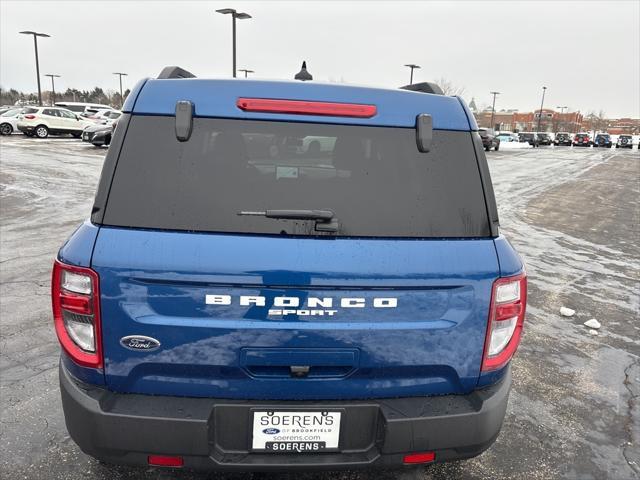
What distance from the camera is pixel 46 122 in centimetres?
2891

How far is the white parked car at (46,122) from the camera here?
2866 cm

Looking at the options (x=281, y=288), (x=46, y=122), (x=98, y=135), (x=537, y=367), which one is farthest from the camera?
(x=46, y=122)

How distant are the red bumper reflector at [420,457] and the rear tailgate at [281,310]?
309mm

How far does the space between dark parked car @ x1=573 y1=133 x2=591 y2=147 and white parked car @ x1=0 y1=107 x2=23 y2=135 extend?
6123 centimetres

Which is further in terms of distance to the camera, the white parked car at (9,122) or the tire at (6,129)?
the tire at (6,129)

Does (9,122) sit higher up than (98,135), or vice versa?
(9,122)

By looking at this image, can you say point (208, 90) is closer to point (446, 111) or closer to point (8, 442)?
point (446, 111)

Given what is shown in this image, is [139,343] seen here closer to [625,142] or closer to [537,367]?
[537,367]

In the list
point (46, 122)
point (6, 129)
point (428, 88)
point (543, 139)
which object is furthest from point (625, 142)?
point (428, 88)

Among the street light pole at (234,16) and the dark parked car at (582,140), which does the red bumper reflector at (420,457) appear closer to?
the street light pole at (234,16)

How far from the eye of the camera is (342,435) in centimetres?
205

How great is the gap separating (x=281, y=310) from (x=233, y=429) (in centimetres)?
53

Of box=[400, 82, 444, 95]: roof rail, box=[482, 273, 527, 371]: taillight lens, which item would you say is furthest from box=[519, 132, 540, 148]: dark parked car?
box=[482, 273, 527, 371]: taillight lens

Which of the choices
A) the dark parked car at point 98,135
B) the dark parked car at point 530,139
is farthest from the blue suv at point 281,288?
the dark parked car at point 530,139
